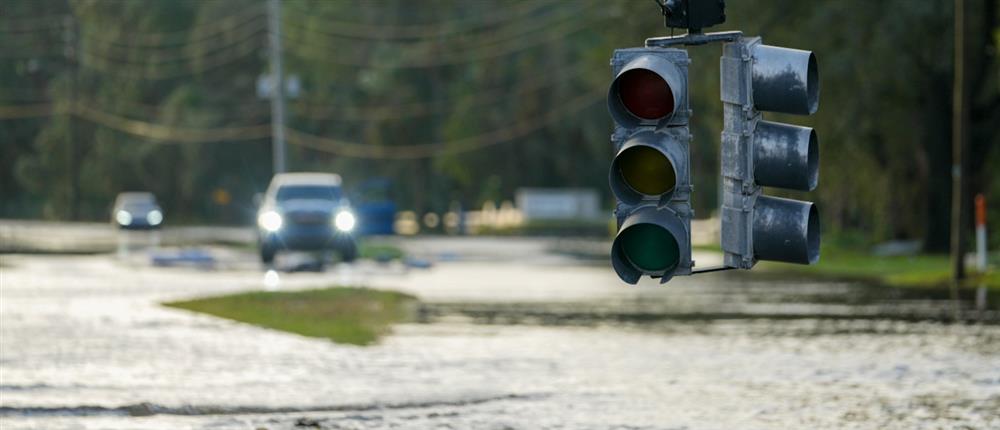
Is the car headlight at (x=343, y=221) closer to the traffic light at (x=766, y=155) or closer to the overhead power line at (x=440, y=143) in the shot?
the traffic light at (x=766, y=155)

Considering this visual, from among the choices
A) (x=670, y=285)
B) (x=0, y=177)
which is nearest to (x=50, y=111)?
(x=0, y=177)

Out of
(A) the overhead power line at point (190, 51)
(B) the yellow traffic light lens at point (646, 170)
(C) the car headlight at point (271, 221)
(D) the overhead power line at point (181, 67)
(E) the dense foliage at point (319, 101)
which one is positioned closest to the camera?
(B) the yellow traffic light lens at point (646, 170)

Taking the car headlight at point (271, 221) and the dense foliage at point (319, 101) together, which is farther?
the dense foliage at point (319, 101)

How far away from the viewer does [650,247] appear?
827 cm

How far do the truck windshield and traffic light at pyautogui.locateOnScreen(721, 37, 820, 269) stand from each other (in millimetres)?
34492

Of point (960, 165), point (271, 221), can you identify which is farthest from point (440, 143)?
point (960, 165)

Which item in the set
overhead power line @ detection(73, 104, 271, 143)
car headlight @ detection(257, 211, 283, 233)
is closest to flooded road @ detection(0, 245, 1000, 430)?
car headlight @ detection(257, 211, 283, 233)

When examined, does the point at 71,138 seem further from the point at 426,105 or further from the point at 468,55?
the point at 468,55

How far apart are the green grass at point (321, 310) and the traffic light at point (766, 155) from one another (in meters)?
13.6

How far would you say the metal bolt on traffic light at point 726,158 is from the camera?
820 centimetres

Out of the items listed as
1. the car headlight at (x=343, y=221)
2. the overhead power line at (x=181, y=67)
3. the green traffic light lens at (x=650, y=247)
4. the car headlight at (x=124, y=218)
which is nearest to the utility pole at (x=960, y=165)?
the car headlight at (x=343, y=221)

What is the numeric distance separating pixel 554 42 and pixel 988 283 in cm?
6860

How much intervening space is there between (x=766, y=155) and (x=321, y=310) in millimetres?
18462

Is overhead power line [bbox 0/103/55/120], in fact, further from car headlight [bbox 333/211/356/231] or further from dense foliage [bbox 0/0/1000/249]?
car headlight [bbox 333/211/356/231]
